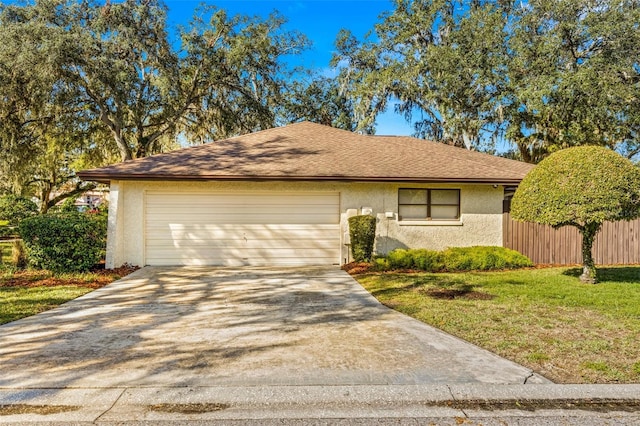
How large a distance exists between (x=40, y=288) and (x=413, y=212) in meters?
9.26

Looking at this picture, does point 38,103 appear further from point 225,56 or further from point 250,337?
point 250,337

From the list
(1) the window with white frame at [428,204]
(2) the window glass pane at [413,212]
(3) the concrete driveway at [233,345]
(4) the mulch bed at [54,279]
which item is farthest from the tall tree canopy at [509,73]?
(3) the concrete driveway at [233,345]

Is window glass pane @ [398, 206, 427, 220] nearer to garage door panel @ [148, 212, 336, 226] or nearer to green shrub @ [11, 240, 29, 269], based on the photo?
garage door panel @ [148, 212, 336, 226]

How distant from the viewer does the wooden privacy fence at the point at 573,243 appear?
1175 cm

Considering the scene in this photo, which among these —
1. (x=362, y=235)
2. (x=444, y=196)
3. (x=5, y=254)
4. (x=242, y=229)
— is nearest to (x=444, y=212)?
(x=444, y=196)

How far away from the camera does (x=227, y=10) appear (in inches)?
744

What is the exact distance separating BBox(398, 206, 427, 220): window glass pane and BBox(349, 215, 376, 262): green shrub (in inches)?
52.8

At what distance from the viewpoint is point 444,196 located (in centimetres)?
1184

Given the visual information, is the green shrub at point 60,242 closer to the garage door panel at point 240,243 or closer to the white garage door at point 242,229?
the white garage door at point 242,229

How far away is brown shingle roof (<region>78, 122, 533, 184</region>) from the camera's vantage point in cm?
1070

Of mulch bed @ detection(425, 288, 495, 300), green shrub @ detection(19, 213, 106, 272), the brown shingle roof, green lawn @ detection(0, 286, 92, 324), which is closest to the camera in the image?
green lawn @ detection(0, 286, 92, 324)

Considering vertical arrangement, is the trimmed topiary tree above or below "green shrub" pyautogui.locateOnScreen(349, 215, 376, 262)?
above

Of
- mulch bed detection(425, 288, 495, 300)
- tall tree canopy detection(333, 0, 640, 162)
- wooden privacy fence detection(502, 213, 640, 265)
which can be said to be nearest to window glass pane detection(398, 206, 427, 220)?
wooden privacy fence detection(502, 213, 640, 265)

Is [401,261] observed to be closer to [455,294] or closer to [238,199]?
[455,294]
